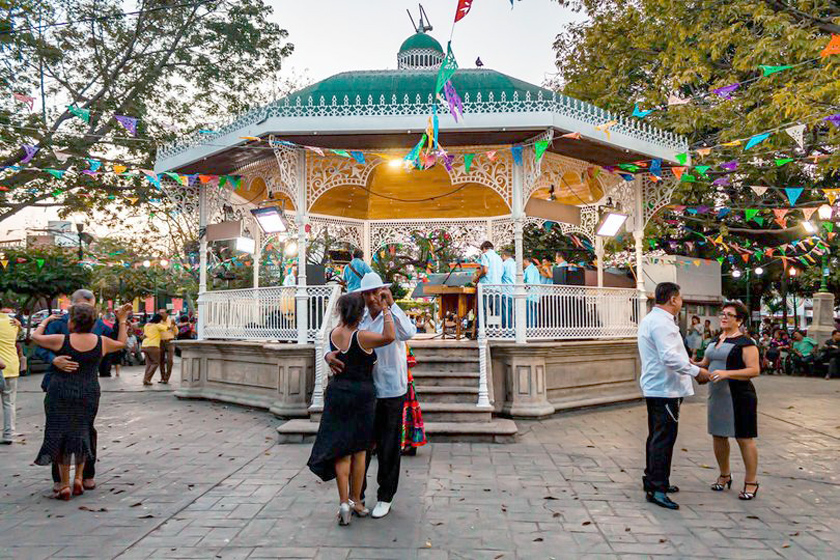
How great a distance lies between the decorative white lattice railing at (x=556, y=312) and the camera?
9.85m

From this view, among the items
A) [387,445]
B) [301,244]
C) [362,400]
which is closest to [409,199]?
[301,244]

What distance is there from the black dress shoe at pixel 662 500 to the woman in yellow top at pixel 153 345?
12.4m

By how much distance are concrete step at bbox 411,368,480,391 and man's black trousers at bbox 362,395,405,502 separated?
439 centimetres

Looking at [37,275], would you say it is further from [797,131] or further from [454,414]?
[797,131]

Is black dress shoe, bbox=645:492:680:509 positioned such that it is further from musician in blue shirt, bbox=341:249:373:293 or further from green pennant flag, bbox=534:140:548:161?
green pennant flag, bbox=534:140:548:161

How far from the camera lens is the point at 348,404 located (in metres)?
4.44

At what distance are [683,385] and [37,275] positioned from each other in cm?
1984

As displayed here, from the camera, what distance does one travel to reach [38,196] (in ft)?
51.5

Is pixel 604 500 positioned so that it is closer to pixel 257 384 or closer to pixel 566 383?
pixel 566 383

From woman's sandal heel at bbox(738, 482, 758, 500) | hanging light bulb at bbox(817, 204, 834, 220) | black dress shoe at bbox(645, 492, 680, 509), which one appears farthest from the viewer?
hanging light bulb at bbox(817, 204, 834, 220)

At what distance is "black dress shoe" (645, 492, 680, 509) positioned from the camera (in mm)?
4911

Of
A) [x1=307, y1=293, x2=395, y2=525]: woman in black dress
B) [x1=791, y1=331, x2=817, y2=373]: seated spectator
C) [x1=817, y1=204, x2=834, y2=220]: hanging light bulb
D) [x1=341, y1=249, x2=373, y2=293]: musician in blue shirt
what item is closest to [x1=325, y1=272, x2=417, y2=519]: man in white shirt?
[x1=307, y1=293, x2=395, y2=525]: woman in black dress

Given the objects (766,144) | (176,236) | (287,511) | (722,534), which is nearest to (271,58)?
(176,236)

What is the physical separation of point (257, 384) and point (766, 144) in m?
10.3
